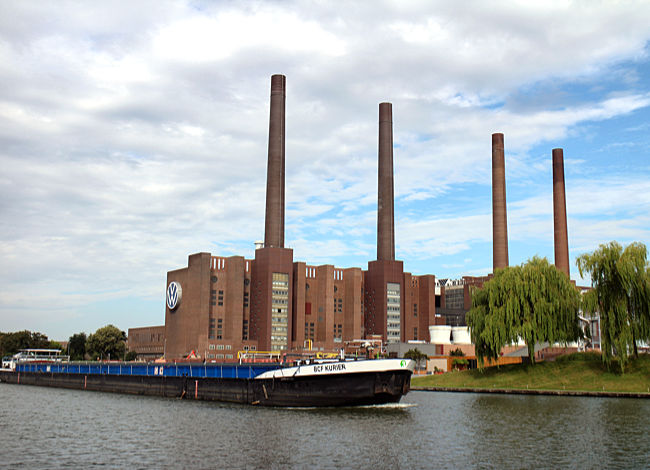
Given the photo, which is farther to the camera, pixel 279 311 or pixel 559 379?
pixel 279 311

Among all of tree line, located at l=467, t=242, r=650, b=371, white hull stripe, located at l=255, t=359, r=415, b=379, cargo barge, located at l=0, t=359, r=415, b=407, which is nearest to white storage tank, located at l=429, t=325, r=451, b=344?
tree line, located at l=467, t=242, r=650, b=371

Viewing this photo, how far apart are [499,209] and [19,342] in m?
134

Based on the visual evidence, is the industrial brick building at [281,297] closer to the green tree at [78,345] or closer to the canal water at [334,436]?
the green tree at [78,345]

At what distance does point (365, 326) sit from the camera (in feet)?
577

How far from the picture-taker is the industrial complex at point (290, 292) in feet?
501

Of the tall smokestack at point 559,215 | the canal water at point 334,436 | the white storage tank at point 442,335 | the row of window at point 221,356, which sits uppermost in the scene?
the tall smokestack at point 559,215

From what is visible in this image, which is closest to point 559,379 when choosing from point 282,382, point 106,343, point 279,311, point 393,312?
point 282,382

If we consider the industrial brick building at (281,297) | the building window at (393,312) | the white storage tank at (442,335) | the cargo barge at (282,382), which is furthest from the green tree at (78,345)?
the cargo barge at (282,382)

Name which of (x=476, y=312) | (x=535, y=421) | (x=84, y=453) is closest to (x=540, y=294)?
(x=476, y=312)

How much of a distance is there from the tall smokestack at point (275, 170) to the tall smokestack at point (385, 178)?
25219 millimetres

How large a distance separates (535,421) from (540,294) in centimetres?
3352

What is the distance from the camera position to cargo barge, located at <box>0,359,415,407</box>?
50688 millimetres

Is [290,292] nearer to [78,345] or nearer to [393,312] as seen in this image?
[393,312]

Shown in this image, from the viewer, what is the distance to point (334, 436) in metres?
37.4
